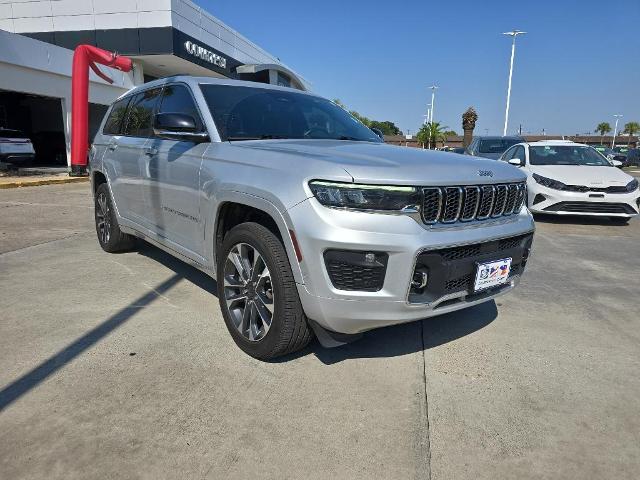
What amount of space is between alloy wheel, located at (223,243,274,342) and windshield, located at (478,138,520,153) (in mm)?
10269

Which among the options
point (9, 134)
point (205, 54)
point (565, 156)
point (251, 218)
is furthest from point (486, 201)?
point (205, 54)

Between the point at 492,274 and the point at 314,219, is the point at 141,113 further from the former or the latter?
the point at 492,274

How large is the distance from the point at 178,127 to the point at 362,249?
62.7 inches

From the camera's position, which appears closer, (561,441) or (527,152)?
(561,441)

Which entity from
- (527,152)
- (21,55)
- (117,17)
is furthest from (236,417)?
(117,17)

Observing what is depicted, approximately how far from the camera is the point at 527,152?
28.6ft

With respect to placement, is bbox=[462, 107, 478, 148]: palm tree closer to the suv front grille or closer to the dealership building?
the dealership building

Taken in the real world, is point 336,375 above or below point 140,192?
below

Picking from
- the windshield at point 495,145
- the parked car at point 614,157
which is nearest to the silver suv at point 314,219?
the parked car at point 614,157

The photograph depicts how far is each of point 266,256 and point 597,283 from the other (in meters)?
3.63

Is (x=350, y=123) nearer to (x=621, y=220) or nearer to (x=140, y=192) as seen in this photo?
(x=140, y=192)

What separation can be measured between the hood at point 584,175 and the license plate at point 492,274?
5.62 meters

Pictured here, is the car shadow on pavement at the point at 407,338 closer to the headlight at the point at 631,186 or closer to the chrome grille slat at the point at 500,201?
the chrome grille slat at the point at 500,201

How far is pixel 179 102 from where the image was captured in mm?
3668
